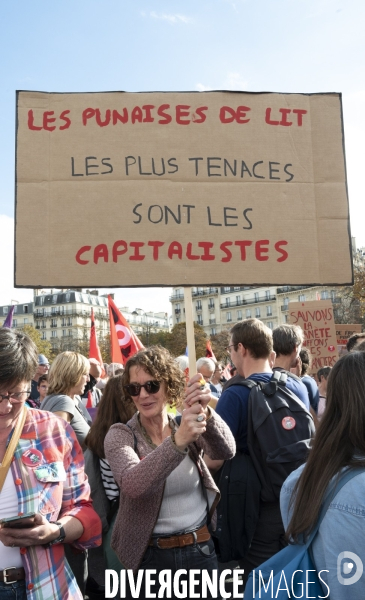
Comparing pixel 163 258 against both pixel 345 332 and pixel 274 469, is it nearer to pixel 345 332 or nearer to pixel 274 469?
pixel 274 469

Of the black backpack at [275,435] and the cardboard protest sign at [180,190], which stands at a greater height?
the cardboard protest sign at [180,190]

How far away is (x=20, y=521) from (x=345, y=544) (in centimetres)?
108

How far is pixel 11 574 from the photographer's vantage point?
7.09 feet

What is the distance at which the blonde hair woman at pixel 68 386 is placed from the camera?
15.6ft

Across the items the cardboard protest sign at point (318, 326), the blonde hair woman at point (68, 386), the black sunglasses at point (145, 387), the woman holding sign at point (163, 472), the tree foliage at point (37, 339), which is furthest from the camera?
the tree foliage at point (37, 339)

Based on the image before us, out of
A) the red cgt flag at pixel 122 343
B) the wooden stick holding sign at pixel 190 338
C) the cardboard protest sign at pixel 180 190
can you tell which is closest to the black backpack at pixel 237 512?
the wooden stick holding sign at pixel 190 338

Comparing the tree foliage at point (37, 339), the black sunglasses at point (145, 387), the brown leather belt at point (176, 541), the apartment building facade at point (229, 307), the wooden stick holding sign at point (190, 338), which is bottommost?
the brown leather belt at point (176, 541)

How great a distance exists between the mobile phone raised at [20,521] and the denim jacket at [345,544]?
974mm

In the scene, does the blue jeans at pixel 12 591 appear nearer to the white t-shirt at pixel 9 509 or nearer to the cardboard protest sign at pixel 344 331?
the white t-shirt at pixel 9 509

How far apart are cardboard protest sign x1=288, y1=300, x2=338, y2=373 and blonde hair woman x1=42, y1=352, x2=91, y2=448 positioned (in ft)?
18.7

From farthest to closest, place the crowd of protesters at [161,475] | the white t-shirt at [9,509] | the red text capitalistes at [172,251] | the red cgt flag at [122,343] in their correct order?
1. the red cgt flag at [122,343]
2. the red text capitalistes at [172,251]
3. the white t-shirt at [9,509]
4. the crowd of protesters at [161,475]

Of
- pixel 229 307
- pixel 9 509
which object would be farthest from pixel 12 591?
pixel 229 307

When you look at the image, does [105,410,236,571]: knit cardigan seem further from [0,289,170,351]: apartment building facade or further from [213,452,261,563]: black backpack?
[0,289,170,351]: apartment building facade

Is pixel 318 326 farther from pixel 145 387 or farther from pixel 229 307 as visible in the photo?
pixel 229 307
